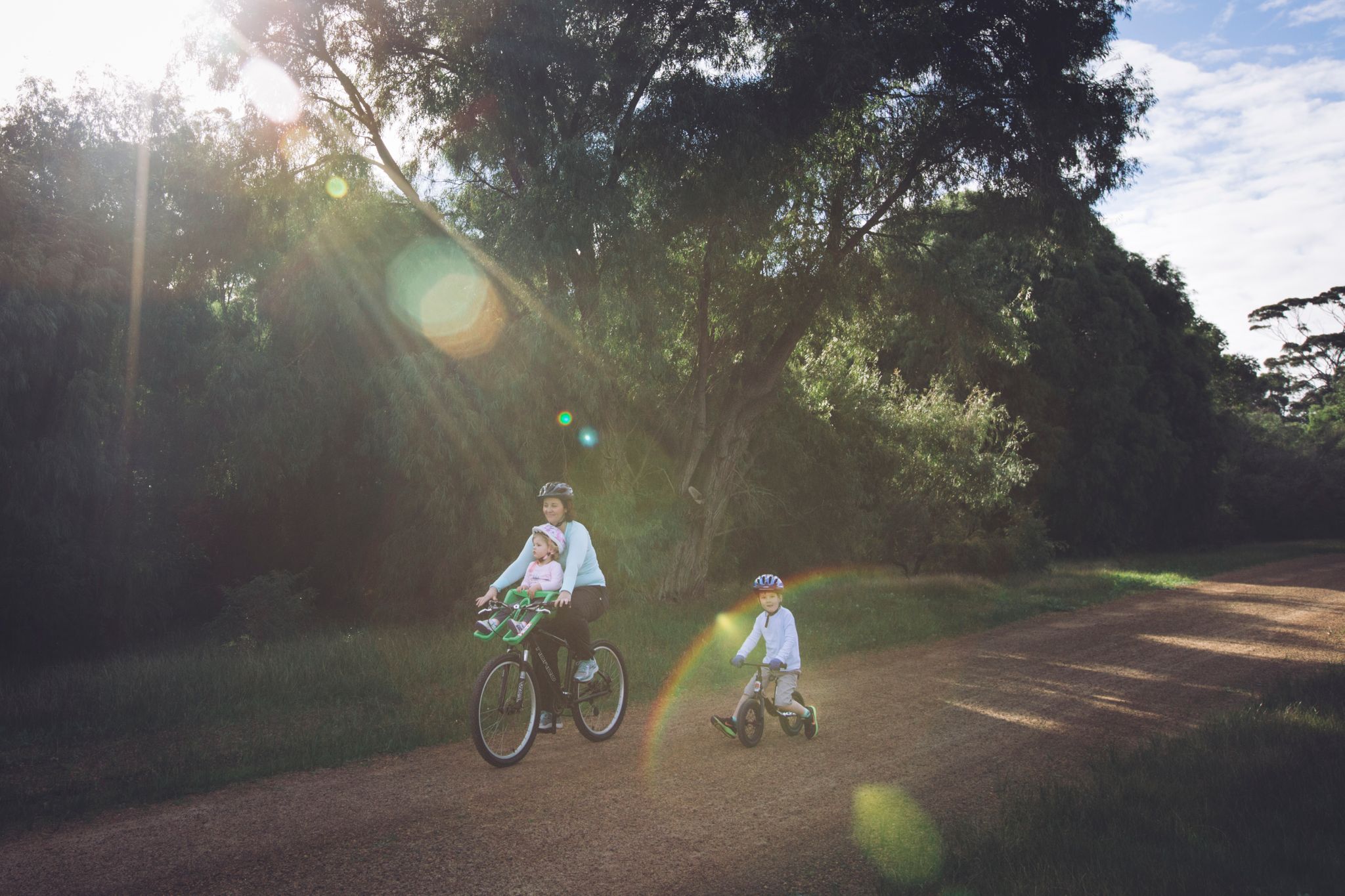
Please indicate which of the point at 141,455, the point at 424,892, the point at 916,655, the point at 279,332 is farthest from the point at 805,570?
the point at 424,892

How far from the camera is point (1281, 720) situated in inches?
281

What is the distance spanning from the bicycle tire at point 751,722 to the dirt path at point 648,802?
10 cm

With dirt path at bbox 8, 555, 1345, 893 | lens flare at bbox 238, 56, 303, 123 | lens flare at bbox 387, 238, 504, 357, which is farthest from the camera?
lens flare at bbox 238, 56, 303, 123

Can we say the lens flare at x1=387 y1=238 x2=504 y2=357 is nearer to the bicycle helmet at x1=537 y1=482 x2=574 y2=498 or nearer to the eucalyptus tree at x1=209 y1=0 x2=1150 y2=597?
the eucalyptus tree at x1=209 y1=0 x2=1150 y2=597

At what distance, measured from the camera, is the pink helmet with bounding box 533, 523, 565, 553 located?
6.79 metres

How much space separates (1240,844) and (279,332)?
14504 millimetres

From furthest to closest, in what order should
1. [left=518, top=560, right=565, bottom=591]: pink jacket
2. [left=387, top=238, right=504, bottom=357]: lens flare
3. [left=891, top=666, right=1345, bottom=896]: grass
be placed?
[left=387, top=238, right=504, bottom=357]: lens flare, [left=518, top=560, right=565, bottom=591]: pink jacket, [left=891, top=666, right=1345, bottom=896]: grass

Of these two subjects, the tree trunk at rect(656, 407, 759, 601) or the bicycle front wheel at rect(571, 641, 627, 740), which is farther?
the tree trunk at rect(656, 407, 759, 601)

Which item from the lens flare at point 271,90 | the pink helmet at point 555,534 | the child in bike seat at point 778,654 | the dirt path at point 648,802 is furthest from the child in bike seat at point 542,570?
the lens flare at point 271,90

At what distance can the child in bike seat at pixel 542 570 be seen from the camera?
666cm

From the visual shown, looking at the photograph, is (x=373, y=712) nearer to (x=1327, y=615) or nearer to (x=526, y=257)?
(x=526, y=257)

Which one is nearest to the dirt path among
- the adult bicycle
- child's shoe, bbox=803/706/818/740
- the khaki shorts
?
child's shoe, bbox=803/706/818/740

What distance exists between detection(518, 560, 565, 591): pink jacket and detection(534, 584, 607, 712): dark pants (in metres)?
0.16

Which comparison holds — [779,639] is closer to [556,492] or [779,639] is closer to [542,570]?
[542,570]
